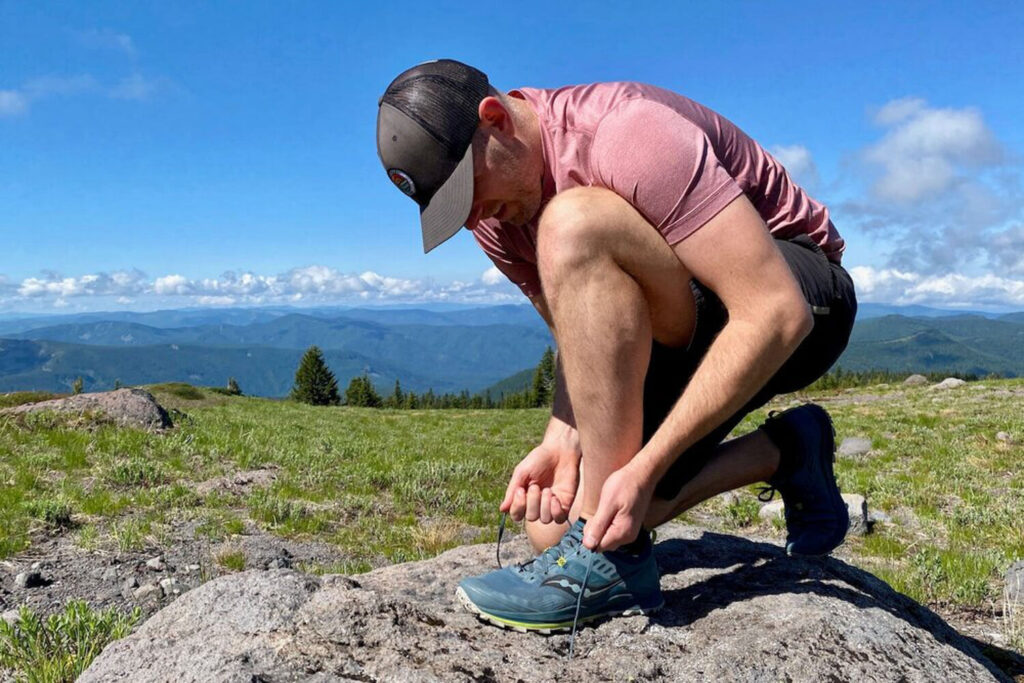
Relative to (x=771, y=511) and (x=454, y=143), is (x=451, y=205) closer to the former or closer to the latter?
(x=454, y=143)

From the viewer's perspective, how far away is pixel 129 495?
6992mm

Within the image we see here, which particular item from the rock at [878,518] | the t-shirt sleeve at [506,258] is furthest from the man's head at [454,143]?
the rock at [878,518]

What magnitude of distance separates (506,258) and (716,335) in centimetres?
128

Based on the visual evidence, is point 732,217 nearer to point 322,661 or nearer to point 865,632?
point 865,632

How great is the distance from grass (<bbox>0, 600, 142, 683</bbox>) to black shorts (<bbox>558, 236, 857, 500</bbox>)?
7.78 feet

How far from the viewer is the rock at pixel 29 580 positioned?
4.11 meters

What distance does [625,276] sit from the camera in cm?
238

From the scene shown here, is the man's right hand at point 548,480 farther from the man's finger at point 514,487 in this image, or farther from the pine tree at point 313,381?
the pine tree at point 313,381

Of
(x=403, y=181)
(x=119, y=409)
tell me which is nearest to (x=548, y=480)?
(x=403, y=181)

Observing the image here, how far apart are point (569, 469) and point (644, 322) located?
103 centimetres

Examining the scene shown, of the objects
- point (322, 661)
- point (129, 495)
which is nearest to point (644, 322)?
point (322, 661)

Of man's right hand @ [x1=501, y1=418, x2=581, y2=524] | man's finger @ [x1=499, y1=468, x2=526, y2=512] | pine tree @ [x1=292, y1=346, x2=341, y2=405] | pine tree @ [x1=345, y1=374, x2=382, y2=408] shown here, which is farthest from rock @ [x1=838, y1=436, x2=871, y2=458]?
pine tree @ [x1=345, y1=374, x2=382, y2=408]

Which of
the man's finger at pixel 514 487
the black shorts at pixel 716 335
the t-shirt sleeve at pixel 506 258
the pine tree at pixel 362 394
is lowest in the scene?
the pine tree at pixel 362 394

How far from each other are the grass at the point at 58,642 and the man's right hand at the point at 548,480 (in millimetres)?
1705
